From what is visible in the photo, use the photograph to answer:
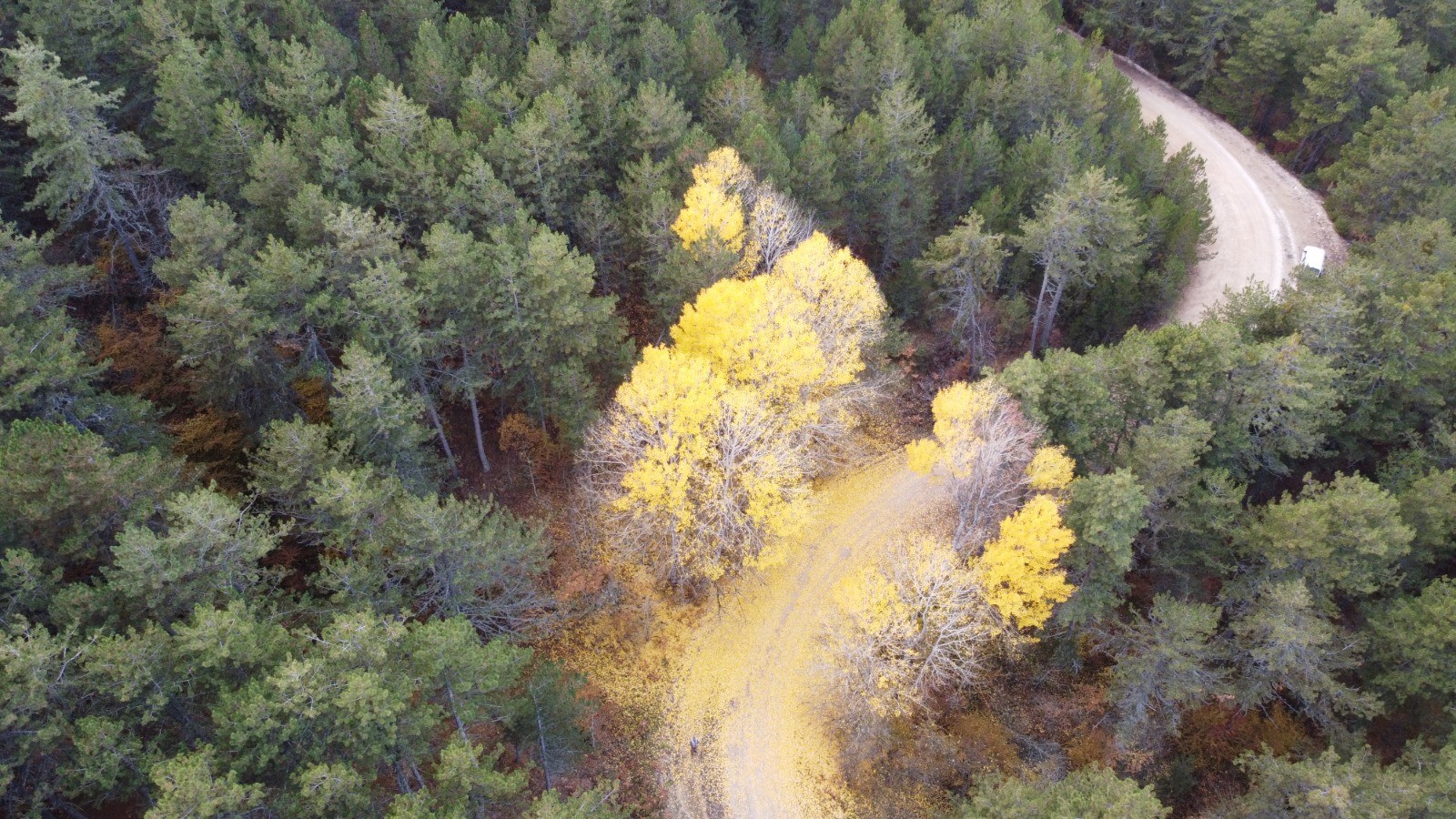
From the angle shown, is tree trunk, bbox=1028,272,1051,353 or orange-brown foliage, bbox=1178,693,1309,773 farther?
tree trunk, bbox=1028,272,1051,353

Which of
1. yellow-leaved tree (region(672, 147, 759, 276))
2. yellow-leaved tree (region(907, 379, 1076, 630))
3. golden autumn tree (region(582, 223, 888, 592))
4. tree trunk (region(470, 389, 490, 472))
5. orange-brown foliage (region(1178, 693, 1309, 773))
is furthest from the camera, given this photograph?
tree trunk (region(470, 389, 490, 472))

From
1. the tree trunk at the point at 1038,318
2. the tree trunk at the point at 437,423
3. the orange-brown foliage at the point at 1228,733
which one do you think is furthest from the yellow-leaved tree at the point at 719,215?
the orange-brown foliage at the point at 1228,733

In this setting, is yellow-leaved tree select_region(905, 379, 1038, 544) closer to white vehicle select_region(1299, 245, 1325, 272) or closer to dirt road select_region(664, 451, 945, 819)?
dirt road select_region(664, 451, 945, 819)

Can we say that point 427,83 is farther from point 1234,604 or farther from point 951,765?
point 1234,604

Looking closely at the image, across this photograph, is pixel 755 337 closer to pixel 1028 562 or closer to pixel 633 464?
pixel 633 464

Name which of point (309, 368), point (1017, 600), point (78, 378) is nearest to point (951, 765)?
point (1017, 600)

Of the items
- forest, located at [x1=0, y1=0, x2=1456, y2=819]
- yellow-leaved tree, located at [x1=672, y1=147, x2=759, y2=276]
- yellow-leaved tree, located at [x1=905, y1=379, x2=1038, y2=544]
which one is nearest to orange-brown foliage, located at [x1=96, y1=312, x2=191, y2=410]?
forest, located at [x1=0, y1=0, x2=1456, y2=819]
